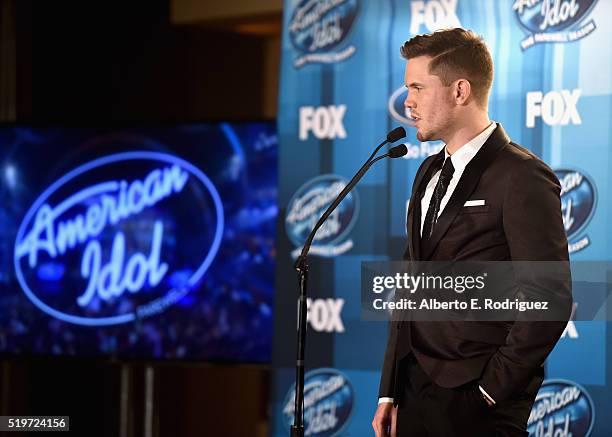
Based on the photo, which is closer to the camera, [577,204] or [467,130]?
[467,130]

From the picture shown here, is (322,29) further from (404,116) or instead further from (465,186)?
(465,186)

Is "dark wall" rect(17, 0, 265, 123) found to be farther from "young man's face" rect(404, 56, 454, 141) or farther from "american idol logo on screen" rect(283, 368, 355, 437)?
"young man's face" rect(404, 56, 454, 141)

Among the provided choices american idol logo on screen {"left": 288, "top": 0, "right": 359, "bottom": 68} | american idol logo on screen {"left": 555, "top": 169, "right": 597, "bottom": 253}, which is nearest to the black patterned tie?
american idol logo on screen {"left": 555, "top": 169, "right": 597, "bottom": 253}

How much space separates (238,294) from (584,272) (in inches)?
69.8

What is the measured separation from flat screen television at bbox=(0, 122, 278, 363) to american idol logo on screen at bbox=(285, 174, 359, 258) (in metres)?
0.49

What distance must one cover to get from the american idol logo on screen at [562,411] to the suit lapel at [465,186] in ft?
3.37

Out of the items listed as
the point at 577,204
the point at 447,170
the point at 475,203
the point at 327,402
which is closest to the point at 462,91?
the point at 447,170

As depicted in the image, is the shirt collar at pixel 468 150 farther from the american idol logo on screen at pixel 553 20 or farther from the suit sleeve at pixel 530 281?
the american idol logo on screen at pixel 553 20

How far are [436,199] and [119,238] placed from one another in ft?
7.76

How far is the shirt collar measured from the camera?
2646 millimetres

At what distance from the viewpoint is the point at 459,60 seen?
2.71 meters

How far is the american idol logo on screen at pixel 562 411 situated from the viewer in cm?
333

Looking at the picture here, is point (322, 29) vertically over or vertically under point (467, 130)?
over

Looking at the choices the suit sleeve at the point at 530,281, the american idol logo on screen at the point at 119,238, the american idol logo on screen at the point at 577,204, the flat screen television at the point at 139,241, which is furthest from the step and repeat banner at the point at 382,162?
the suit sleeve at the point at 530,281
